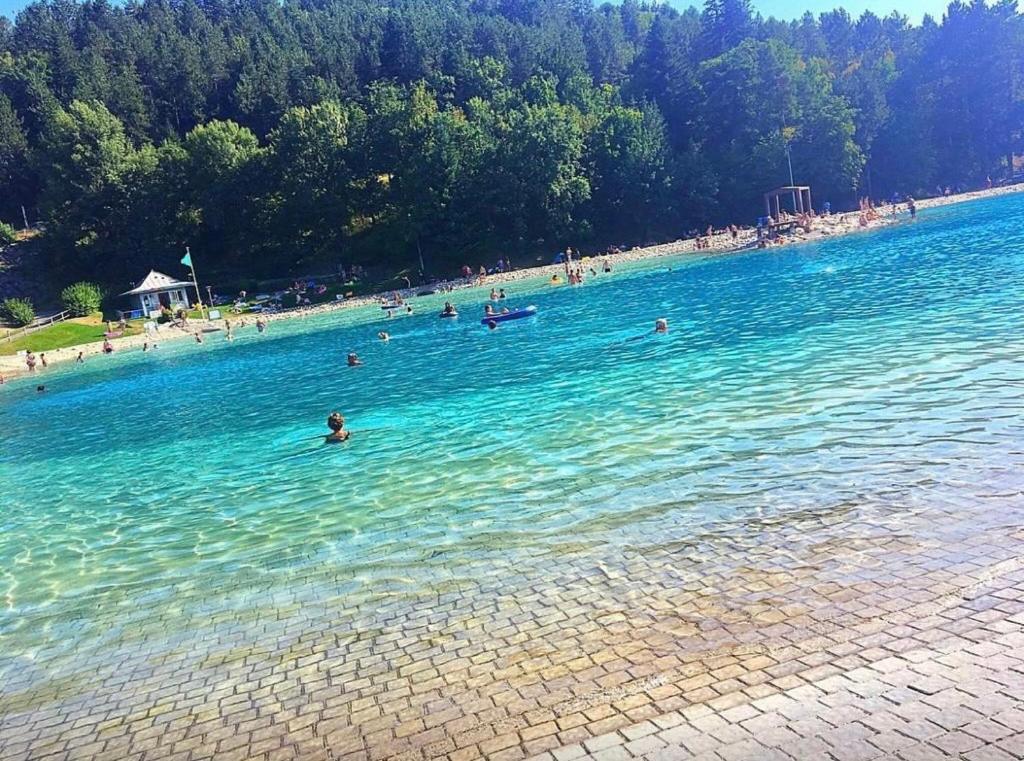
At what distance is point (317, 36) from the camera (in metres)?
137

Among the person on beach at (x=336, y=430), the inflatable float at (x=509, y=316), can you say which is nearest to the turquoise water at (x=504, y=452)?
the person on beach at (x=336, y=430)

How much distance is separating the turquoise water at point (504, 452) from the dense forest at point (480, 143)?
56.2 meters

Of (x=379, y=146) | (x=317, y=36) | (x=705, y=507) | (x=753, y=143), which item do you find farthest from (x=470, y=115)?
(x=705, y=507)

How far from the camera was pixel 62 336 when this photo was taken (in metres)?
66.9

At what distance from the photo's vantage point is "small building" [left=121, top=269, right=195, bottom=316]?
7612 cm

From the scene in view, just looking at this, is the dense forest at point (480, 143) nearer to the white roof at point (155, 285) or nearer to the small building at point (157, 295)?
the small building at point (157, 295)

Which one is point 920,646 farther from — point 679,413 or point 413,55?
point 413,55

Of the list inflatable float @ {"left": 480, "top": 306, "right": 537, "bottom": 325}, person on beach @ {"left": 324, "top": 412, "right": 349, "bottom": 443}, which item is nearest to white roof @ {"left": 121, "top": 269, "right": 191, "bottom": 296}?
inflatable float @ {"left": 480, "top": 306, "right": 537, "bottom": 325}

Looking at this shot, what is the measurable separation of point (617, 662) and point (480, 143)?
86.9m

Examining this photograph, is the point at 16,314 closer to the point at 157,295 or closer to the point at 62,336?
the point at 62,336

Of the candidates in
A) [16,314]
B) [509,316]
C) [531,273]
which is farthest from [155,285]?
[509,316]

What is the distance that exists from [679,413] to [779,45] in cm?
9978

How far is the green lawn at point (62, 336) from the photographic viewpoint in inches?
2459

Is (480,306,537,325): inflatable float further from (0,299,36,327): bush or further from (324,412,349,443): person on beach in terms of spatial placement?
(0,299,36,327): bush
